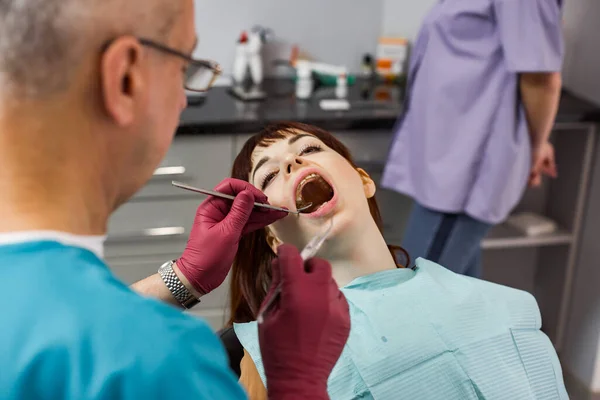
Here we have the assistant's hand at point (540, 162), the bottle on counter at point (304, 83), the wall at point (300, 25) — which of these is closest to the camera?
the assistant's hand at point (540, 162)

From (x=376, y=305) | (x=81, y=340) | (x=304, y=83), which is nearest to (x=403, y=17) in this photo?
(x=304, y=83)

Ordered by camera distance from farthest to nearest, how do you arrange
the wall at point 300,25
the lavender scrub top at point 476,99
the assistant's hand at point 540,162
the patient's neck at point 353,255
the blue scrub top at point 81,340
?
the wall at point 300,25
the assistant's hand at point 540,162
the lavender scrub top at point 476,99
the patient's neck at point 353,255
the blue scrub top at point 81,340

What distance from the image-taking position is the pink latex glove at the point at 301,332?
94 cm

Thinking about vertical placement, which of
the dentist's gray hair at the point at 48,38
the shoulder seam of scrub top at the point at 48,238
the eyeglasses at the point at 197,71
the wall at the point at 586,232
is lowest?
the wall at the point at 586,232

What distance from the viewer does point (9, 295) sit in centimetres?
73

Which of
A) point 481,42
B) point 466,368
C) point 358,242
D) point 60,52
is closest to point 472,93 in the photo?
point 481,42

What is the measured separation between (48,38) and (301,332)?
1.49ft

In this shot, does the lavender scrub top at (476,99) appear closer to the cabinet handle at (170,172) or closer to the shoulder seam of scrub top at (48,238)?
the cabinet handle at (170,172)

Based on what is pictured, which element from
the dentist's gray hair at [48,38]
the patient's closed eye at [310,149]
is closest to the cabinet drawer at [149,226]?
the patient's closed eye at [310,149]

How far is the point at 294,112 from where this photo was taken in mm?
2643

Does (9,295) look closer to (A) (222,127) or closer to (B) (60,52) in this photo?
(B) (60,52)

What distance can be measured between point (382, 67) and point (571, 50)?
2.38 feet

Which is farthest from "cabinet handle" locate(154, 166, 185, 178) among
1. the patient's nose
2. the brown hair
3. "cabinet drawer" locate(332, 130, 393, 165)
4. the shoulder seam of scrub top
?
the shoulder seam of scrub top

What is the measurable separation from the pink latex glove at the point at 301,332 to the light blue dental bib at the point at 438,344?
309 mm
